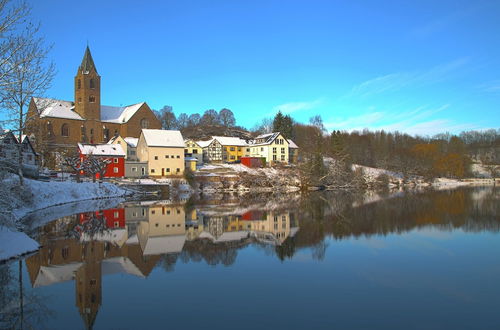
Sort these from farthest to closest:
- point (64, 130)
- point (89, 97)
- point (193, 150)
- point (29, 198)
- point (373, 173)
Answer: point (373, 173)
point (193, 150)
point (89, 97)
point (64, 130)
point (29, 198)

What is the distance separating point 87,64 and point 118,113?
34.9 ft

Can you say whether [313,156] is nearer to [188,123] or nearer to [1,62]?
[1,62]

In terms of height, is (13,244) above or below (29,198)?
below

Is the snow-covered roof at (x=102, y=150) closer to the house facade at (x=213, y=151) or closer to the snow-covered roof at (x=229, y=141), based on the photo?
the house facade at (x=213, y=151)

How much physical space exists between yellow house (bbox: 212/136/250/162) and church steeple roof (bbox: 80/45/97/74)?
26647 mm

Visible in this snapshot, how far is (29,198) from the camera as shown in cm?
2691

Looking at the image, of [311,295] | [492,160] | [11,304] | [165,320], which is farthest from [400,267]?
[492,160]

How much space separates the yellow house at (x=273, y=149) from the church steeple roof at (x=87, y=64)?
35086 millimetres

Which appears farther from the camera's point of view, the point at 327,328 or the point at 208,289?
the point at 208,289

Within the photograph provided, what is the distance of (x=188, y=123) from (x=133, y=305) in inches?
4480

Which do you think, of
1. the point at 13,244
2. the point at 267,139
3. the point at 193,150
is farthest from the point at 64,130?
the point at 13,244

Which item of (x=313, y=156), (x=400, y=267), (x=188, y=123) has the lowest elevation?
(x=400, y=267)

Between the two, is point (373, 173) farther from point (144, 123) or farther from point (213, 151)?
point (144, 123)

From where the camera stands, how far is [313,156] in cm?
6116
